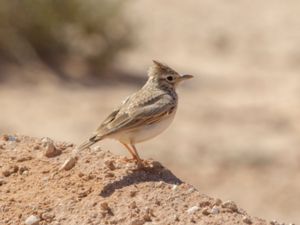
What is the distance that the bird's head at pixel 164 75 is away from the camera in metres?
8.90

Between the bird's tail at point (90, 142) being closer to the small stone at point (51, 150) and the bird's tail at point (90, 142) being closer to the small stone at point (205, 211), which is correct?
the small stone at point (51, 150)

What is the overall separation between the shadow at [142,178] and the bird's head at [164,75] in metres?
0.96

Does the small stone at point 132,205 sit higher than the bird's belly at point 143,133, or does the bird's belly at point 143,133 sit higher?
the bird's belly at point 143,133

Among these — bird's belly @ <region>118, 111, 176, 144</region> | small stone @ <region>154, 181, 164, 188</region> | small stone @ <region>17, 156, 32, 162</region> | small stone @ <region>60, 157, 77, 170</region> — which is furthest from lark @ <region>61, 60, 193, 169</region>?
small stone @ <region>17, 156, 32, 162</region>

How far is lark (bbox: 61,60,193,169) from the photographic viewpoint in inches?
322

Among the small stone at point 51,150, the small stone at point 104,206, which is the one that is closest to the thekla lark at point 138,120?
the small stone at point 51,150

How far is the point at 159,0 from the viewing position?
31.5m

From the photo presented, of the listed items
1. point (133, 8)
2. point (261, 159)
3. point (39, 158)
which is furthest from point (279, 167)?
point (133, 8)

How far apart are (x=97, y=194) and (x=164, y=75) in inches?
62.9

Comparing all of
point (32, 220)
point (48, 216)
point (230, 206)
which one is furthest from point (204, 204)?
point (32, 220)

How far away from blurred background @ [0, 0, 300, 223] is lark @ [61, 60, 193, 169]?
773 centimetres

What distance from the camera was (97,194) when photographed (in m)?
7.72

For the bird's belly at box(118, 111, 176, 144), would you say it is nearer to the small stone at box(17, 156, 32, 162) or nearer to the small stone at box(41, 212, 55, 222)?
the small stone at box(17, 156, 32, 162)

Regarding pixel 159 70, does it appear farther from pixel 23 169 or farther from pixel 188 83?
pixel 188 83
